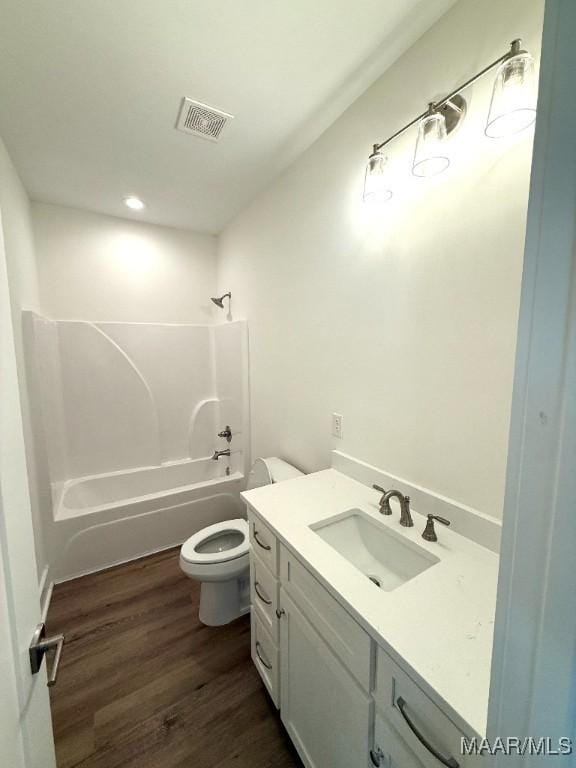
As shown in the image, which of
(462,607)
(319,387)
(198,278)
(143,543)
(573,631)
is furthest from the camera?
(198,278)

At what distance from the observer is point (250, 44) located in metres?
1.17

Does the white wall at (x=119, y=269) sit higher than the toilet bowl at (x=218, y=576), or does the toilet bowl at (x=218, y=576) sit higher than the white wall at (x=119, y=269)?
the white wall at (x=119, y=269)

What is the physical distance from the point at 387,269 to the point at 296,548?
45.6 inches

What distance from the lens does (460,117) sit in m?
1.02

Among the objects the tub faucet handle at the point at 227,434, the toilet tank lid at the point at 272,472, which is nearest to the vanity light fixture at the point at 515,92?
the toilet tank lid at the point at 272,472

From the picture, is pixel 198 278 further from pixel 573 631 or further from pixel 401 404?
pixel 573 631

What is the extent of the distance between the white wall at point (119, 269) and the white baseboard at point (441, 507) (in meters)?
2.33

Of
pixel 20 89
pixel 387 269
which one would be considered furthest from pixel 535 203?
pixel 20 89

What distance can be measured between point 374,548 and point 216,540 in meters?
1.22

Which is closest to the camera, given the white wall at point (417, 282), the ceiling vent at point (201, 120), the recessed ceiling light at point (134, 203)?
the white wall at point (417, 282)

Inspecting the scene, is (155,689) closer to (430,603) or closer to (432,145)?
(430,603)

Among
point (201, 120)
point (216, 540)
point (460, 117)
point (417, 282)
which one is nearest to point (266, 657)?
point (216, 540)

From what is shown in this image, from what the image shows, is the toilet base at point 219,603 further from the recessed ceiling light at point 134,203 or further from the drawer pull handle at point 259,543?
the recessed ceiling light at point 134,203

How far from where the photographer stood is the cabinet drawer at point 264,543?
118 cm
